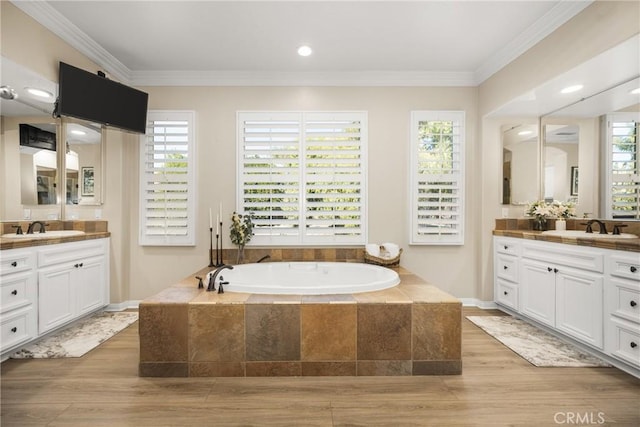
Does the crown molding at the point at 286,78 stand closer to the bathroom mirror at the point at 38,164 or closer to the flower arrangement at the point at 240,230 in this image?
the bathroom mirror at the point at 38,164

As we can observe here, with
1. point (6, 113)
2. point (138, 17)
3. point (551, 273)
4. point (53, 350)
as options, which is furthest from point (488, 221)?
point (6, 113)

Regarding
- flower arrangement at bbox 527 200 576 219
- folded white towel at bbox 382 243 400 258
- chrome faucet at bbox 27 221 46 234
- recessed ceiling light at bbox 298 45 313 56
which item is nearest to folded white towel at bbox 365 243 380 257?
folded white towel at bbox 382 243 400 258

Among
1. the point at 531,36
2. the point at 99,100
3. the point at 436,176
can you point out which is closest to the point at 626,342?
the point at 436,176

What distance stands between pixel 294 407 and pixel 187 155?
2963mm

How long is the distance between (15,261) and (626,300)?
440 cm

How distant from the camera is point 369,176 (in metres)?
3.91

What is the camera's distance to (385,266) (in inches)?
143

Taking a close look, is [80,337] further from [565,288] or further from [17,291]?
[565,288]

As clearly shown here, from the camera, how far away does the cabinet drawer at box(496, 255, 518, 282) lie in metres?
3.48

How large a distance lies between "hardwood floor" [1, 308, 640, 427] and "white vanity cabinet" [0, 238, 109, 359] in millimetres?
308

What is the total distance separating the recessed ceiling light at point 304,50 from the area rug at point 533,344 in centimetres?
317

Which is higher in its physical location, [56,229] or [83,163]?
[83,163]

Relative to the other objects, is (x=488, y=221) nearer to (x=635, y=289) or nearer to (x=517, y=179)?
(x=517, y=179)

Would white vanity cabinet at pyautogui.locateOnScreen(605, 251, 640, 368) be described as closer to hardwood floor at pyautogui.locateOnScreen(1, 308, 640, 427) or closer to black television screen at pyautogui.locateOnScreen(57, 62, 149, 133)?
hardwood floor at pyautogui.locateOnScreen(1, 308, 640, 427)
